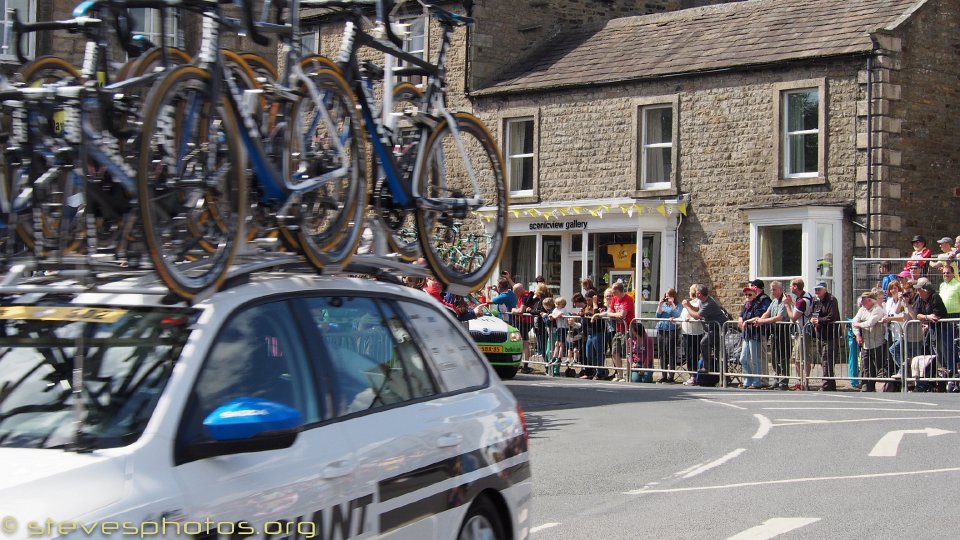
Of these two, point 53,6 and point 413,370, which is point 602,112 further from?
point 413,370

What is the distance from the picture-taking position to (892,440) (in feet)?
45.9

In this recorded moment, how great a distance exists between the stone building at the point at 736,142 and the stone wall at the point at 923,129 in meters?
0.05

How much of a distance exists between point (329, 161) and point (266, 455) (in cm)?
241

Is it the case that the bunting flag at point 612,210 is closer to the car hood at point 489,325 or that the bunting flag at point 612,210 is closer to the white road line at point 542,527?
the car hood at point 489,325

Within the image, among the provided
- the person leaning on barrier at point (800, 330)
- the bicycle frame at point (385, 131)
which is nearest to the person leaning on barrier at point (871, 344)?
the person leaning on barrier at point (800, 330)

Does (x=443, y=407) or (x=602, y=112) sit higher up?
(x=602, y=112)

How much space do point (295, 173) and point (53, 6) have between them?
703 inches

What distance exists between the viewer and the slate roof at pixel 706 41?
100 ft

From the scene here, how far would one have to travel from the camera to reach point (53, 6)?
22656 mm

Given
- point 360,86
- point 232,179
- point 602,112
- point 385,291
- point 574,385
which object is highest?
point 602,112

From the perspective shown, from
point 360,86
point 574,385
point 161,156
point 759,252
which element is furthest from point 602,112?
point 161,156

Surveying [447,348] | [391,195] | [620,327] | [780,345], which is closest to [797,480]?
[391,195]

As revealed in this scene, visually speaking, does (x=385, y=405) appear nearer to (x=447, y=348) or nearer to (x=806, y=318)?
(x=447, y=348)

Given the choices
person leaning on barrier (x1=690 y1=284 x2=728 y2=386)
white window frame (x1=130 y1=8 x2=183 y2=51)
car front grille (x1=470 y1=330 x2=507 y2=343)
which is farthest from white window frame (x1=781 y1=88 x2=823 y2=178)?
white window frame (x1=130 y1=8 x2=183 y2=51)
